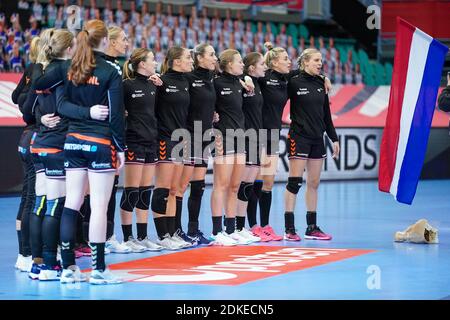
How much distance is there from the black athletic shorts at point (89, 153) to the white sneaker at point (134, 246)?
2318 mm

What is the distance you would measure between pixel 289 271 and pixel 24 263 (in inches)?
93.2

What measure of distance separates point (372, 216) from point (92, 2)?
11.8m

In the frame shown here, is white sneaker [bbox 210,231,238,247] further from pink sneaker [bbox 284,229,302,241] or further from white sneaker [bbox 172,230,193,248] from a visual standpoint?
pink sneaker [bbox 284,229,302,241]

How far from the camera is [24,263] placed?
7.96 m

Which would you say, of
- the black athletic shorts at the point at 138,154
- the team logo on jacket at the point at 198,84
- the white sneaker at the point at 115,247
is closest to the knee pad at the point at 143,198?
the black athletic shorts at the point at 138,154

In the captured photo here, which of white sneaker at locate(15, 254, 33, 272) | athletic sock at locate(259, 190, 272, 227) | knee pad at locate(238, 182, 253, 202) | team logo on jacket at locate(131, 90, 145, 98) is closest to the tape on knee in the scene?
athletic sock at locate(259, 190, 272, 227)

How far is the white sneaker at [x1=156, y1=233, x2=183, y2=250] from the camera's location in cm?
939

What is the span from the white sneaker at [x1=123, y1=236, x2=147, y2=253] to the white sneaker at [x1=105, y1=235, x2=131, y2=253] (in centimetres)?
5

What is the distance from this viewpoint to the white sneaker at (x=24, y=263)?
7890 mm

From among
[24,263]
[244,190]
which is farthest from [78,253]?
[244,190]
